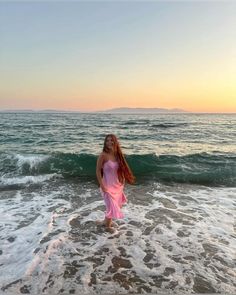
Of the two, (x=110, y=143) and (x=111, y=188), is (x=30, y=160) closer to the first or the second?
(x=111, y=188)

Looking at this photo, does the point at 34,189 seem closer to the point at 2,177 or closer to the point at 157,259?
the point at 2,177

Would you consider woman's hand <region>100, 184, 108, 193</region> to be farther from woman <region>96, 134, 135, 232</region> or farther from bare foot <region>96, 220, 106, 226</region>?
bare foot <region>96, 220, 106, 226</region>

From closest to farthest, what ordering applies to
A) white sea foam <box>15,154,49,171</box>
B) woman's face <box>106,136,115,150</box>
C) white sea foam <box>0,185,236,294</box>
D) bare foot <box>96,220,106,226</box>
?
white sea foam <box>0,185,236,294</box>
woman's face <box>106,136,115,150</box>
bare foot <box>96,220,106,226</box>
white sea foam <box>15,154,49,171</box>

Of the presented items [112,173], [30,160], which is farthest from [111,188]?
[30,160]

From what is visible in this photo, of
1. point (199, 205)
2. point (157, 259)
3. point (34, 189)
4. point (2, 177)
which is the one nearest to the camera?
point (157, 259)

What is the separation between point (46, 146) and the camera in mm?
20750

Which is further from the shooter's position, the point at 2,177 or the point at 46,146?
the point at 46,146

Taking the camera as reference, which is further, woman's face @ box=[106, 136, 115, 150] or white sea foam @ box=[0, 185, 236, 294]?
woman's face @ box=[106, 136, 115, 150]

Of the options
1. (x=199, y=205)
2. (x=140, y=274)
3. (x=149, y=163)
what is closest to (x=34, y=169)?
(x=149, y=163)

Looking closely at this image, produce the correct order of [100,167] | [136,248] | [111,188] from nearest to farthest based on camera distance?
[136,248]
[100,167]
[111,188]

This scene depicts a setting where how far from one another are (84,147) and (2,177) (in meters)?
8.58

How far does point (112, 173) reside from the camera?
6.44 m

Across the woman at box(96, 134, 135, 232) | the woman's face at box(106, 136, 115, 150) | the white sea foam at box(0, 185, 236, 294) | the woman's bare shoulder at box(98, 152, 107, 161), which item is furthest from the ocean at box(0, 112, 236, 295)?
the woman's face at box(106, 136, 115, 150)

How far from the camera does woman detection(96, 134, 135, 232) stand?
6340 mm
